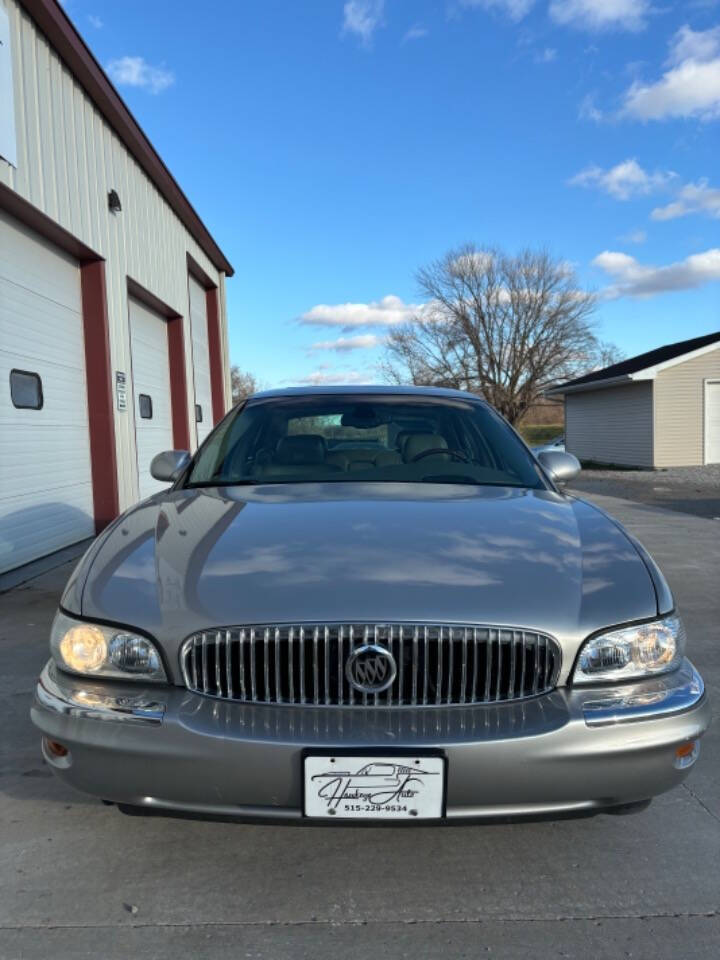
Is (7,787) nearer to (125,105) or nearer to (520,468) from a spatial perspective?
(520,468)

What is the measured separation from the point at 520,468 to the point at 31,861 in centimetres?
246

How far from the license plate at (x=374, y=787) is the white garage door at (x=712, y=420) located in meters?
21.7

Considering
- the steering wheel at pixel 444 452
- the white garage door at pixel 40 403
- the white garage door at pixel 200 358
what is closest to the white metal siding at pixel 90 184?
the white garage door at pixel 40 403

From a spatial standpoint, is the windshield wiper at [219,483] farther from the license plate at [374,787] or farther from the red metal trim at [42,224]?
the red metal trim at [42,224]

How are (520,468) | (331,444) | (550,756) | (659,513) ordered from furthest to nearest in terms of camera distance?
(659,513)
(331,444)
(520,468)
(550,756)

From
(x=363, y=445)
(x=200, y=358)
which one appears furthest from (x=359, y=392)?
(x=200, y=358)

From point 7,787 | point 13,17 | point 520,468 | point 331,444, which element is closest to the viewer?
point 7,787

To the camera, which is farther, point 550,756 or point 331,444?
point 331,444

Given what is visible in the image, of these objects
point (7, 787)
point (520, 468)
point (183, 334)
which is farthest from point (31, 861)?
point (183, 334)

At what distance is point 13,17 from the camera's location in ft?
22.0

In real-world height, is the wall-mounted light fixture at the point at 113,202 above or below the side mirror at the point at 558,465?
above

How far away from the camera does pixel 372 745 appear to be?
1.88 m

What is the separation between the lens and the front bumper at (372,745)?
1890 millimetres

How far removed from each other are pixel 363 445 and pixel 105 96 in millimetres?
7398
